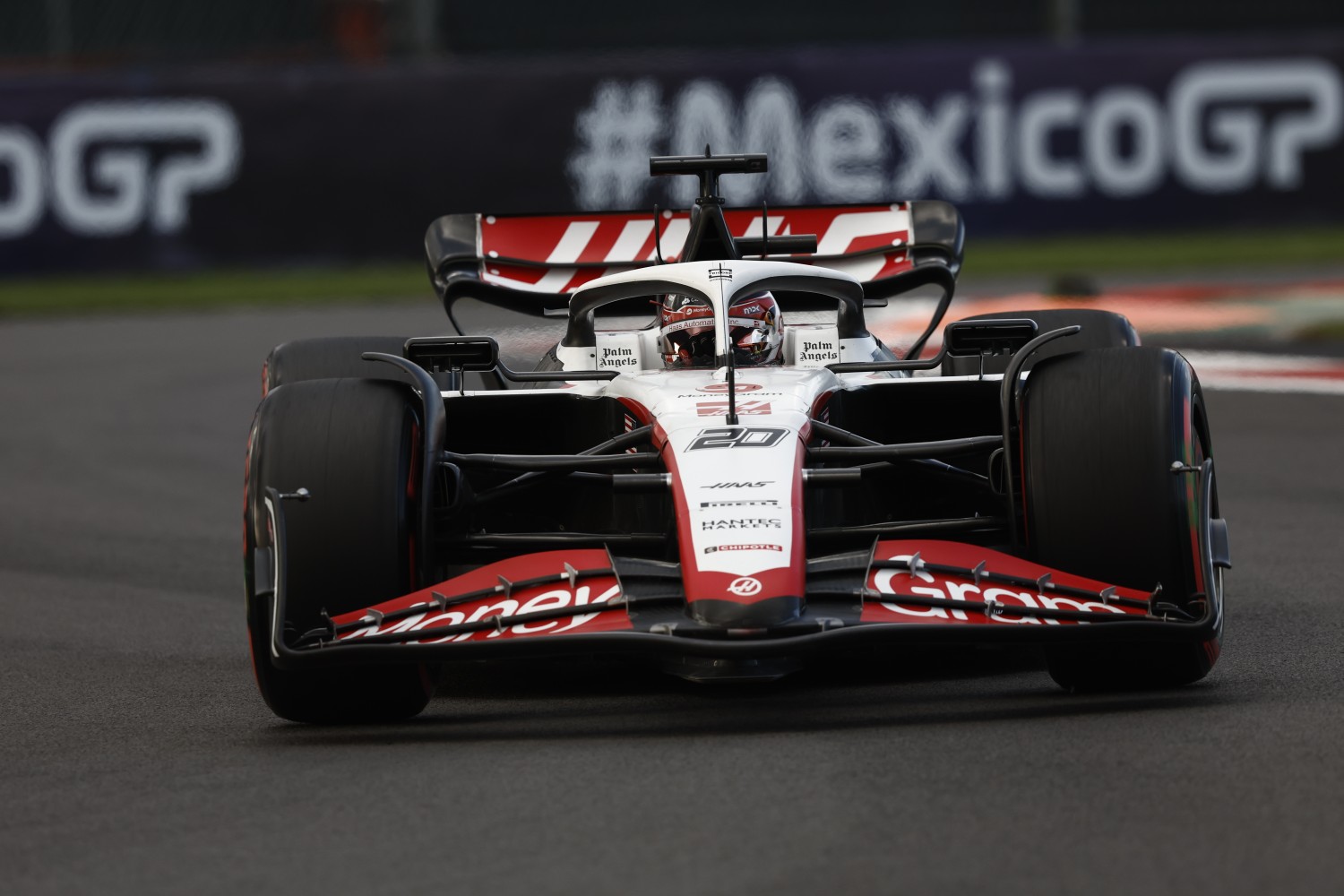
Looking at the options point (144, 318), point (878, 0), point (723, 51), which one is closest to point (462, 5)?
point (723, 51)

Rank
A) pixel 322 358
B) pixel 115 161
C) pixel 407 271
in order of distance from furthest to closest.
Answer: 1. pixel 407 271
2. pixel 115 161
3. pixel 322 358

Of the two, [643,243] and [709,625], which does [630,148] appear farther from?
[709,625]

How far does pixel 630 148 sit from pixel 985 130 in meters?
3.40

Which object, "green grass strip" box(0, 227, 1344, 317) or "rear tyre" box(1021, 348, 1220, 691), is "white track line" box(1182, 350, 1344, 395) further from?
"rear tyre" box(1021, 348, 1220, 691)

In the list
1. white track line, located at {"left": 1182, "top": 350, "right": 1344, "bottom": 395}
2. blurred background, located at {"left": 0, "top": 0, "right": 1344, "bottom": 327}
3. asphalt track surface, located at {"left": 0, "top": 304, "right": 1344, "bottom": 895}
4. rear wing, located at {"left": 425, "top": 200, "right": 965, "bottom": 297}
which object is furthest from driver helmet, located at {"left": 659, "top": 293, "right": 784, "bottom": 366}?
blurred background, located at {"left": 0, "top": 0, "right": 1344, "bottom": 327}

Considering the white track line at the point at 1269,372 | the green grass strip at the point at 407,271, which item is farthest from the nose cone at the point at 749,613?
the green grass strip at the point at 407,271

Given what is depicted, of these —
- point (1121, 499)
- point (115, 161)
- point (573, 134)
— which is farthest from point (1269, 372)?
point (115, 161)

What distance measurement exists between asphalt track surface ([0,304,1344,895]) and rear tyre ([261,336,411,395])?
0.86m

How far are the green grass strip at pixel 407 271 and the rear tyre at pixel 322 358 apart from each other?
12176mm

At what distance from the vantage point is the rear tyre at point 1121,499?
554 cm

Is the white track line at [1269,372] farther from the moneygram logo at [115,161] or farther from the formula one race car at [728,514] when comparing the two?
the moneygram logo at [115,161]

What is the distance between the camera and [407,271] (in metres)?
22.3

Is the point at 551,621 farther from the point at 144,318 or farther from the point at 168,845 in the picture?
the point at 144,318

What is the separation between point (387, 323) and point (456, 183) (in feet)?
12.6
